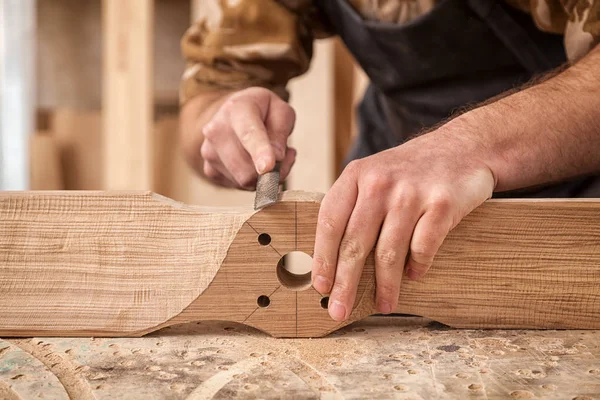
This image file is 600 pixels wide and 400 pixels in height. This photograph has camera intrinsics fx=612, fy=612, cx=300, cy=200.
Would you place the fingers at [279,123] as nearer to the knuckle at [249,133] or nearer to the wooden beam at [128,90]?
the knuckle at [249,133]

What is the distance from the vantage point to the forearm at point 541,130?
3.14ft

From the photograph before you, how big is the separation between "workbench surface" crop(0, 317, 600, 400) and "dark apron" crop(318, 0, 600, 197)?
55 cm

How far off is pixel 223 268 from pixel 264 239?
76 millimetres

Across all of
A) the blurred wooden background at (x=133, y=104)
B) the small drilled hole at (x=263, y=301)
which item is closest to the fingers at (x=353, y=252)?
the small drilled hole at (x=263, y=301)

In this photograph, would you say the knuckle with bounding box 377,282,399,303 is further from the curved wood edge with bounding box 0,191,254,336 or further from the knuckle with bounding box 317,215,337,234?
the curved wood edge with bounding box 0,191,254,336

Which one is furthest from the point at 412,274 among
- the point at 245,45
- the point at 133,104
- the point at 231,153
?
the point at 133,104

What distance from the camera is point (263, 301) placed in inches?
37.0

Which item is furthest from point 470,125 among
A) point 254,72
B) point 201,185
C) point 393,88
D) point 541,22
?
point 201,185

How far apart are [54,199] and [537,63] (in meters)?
1.06

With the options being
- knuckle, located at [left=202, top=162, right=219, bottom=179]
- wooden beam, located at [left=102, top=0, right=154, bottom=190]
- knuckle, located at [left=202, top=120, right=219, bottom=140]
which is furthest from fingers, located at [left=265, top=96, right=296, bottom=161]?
wooden beam, located at [left=102, top=0, right=154, bottom=190]

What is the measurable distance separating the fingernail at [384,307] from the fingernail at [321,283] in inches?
3.5

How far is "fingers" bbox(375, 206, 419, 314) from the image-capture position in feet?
2.73

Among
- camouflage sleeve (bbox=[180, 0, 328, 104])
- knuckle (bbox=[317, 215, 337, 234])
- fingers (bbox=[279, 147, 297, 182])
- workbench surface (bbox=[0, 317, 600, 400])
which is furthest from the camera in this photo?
camouflage sleeve (bbox=[180, 0, 328, 104])

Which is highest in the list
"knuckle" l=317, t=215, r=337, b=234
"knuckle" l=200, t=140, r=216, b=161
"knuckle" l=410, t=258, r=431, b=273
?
"knuckle" l=200, t=140, r=216, b=161
